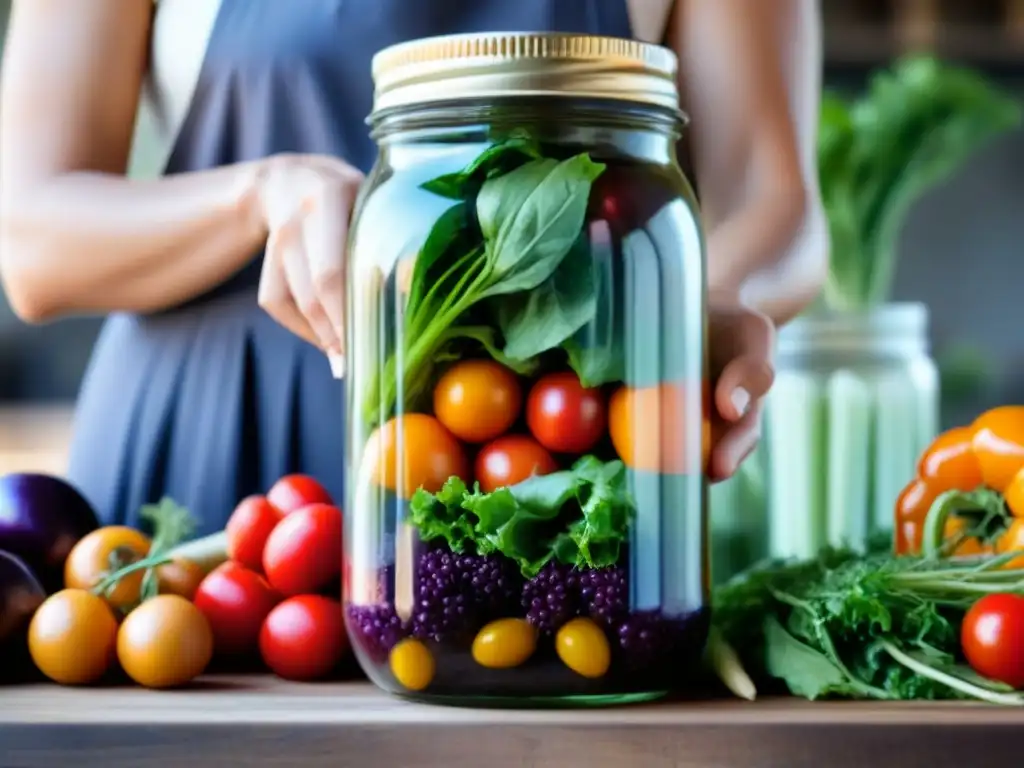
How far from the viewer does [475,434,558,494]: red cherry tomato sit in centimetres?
63

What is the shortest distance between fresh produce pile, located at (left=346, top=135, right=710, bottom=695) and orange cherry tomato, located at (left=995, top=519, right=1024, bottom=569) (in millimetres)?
216

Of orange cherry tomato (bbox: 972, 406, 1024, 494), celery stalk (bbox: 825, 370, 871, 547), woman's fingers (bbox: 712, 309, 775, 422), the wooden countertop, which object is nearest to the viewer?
the wooden countertop

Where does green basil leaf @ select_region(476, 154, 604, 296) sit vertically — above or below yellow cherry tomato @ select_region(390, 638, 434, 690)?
above

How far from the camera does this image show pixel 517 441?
2.09ft

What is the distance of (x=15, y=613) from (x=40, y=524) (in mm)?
93

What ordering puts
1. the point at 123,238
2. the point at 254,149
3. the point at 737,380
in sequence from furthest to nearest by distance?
1. the point at 254,149
2. the point at 123,238
3. the point at 737,380

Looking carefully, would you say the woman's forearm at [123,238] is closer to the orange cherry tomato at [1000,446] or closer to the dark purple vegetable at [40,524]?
the dark purple vegetable at [40,524]

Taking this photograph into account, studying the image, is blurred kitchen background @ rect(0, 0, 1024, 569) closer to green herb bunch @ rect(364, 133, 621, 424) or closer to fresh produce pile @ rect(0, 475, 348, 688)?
fresh produce pile @ rect(0, 475, 348, 688)

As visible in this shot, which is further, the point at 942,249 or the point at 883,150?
the point at 942,249

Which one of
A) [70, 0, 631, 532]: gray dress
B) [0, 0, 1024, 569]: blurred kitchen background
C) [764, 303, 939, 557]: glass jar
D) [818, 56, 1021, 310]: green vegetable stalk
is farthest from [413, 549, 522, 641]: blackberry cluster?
[0, 0, 1024, 569]: blurred kitchen background

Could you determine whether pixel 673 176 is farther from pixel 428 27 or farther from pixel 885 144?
pixel 885 144

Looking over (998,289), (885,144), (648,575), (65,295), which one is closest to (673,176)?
(648,575)

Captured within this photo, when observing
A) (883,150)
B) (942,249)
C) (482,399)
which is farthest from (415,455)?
(942,249)

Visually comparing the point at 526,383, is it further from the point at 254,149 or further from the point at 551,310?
the point at 254,149
